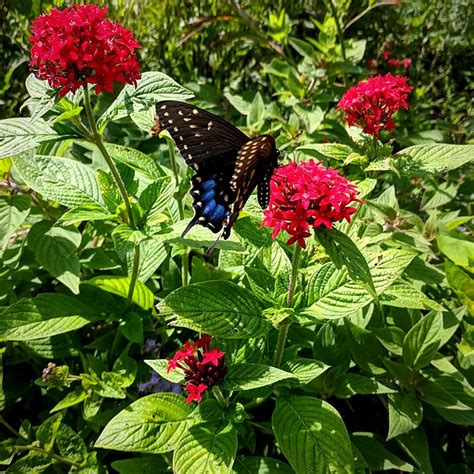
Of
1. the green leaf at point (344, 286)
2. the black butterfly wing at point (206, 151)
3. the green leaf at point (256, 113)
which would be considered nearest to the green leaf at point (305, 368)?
the green leaf at point (344, 286)

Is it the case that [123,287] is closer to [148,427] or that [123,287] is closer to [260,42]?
[148,427]

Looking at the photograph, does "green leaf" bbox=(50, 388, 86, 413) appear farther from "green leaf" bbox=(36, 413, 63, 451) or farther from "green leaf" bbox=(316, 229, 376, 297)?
"green leaf" bbox=(316, 229, 376, 297)

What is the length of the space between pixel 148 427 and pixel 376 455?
615mm

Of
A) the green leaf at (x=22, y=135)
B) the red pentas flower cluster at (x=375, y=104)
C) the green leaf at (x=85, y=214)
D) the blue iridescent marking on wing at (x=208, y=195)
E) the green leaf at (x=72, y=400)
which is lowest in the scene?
the green leaf at (x=72, y=400)

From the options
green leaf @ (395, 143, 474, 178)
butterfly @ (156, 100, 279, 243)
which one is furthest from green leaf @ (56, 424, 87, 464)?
green leaf @ (395, 143, 474, 178)

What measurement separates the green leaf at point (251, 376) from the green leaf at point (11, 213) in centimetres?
69

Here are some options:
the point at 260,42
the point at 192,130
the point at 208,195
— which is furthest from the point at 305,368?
the point at 260,42

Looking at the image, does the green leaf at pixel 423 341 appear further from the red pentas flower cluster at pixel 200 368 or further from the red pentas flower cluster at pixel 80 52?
the red pentas flower cluster at pixel 80 52

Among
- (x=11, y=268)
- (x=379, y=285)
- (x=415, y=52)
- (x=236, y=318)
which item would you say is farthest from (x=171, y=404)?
(x=415, y=52)

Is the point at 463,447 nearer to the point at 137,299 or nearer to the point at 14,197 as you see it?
the point at 137,299

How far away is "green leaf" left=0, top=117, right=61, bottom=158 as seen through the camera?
1.02 metres

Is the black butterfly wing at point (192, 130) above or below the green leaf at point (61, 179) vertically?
above

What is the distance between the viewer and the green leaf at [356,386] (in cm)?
122

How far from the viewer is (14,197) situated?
4.52 ft
